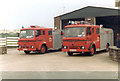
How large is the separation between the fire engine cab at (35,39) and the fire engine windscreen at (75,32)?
9.68ft

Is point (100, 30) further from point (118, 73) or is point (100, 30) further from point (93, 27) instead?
point (118, 73)

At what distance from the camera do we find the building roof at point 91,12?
24.4m

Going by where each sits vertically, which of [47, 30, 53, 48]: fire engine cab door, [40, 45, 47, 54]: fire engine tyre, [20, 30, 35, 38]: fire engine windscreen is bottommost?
[40, 45, 47, 54]: fire engine tyre

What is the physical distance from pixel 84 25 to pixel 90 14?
10307 millimetres

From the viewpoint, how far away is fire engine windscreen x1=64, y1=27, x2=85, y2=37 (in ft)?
52.4

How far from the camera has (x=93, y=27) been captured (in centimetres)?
1705

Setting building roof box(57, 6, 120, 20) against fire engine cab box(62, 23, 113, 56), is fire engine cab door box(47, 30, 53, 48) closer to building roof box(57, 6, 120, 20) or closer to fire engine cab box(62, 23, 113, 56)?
fire engine cab box(62, 23, 113, 56)

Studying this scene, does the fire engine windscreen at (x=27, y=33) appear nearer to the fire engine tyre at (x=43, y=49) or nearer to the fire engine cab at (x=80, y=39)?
the fire engine tyre at (x=43, y=49)

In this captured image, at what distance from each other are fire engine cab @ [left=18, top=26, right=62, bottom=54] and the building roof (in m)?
8.03

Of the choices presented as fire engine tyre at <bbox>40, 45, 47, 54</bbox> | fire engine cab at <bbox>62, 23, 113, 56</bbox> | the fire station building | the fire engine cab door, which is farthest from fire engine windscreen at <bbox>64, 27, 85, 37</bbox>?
the fire station building

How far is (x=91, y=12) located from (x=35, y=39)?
10.5 metres

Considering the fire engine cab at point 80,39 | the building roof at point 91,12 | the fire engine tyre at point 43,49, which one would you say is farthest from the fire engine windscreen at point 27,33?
the building roof at point 91,12

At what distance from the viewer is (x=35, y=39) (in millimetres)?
17922

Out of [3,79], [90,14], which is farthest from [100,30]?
[3,79]
